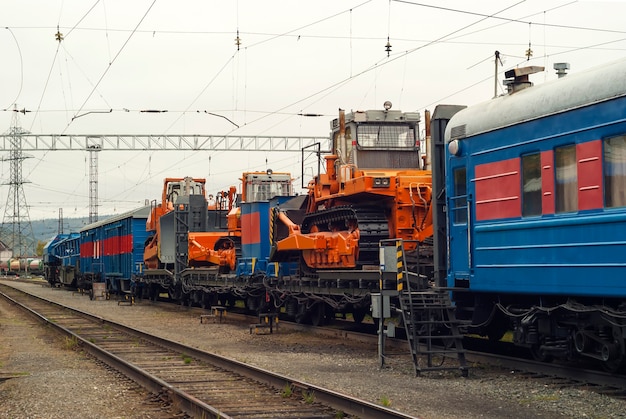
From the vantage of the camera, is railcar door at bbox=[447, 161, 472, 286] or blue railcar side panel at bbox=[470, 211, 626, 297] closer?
blue railcar side panel at bbox=[470, 211, 626, 297]

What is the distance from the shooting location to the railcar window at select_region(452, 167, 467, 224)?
13703 millimetres

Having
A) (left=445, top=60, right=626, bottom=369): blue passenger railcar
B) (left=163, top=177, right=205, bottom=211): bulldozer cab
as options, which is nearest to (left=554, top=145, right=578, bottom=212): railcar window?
(left=445, top=60, right=626, bottom=369): blue passenger railcar

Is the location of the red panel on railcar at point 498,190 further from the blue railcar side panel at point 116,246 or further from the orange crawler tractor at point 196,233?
the blue railcar side panel at point 116,246

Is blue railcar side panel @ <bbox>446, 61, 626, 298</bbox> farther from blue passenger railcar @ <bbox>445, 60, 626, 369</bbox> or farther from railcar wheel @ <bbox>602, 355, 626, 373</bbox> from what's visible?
railcar wheel @ <bbox>602, 355, 626, 373</bbox>

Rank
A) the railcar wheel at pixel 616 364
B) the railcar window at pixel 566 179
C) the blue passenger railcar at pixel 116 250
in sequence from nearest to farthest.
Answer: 1. the railcar wheel at pixel 616 364
2. the railcar window at pixel 566 179
3. the blue passenger railcar at pixel 116 250

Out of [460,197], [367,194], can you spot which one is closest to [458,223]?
[460,197]

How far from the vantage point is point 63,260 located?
6444cm

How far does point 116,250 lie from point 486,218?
111 feet

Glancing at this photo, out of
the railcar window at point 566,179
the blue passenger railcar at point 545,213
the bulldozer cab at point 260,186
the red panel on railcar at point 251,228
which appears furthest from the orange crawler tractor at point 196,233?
the railcar window at point 566,179

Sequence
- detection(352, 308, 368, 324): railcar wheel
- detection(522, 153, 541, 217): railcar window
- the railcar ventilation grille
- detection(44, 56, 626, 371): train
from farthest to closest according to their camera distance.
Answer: detection(352, 308, 368, 324): railcar wheel, the railcar ventilation grille, detection(522, 153, 541, 217): railcar window, detection(44, 56, 626, 371): train

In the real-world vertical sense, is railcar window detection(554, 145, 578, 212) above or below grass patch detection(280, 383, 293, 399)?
above

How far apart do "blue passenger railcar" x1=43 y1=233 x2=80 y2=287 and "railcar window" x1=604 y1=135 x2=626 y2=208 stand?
4818cm

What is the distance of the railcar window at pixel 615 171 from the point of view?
10.3 meters

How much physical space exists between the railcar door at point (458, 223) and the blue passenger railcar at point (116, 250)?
87.4 feet
